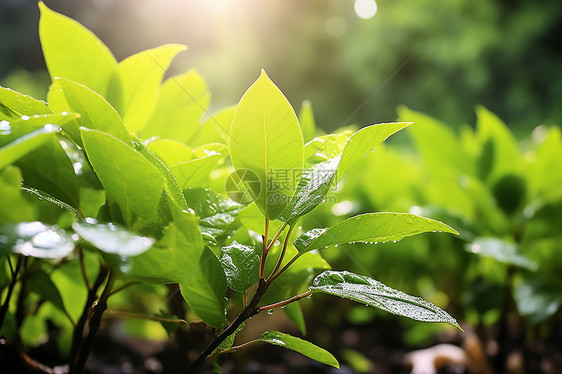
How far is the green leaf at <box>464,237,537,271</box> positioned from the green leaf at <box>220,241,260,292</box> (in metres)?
0.54

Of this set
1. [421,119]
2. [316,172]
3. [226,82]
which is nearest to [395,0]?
[226,82]

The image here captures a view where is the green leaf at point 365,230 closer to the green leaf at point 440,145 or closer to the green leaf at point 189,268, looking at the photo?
the green leaf at point 189,268

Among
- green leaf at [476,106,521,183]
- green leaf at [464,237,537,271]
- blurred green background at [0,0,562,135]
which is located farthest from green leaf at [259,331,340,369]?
blurred green background at [0,0,562,135]

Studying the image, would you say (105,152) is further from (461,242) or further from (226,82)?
(226,82)

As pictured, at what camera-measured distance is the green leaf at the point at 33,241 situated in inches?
12.4

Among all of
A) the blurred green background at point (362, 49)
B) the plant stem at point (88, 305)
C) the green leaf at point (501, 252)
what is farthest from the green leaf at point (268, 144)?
the blurred green background at point (362, 49)

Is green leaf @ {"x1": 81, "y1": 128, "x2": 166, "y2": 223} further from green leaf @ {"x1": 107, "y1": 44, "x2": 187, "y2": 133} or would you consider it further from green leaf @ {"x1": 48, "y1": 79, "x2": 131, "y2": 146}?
green leaf @ {"x1": 107, "y1": 44, "x2": 187, "y2": 133}

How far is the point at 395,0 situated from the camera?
9.72 m

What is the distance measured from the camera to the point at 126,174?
380mm

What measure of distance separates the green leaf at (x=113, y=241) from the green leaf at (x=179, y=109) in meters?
0.46

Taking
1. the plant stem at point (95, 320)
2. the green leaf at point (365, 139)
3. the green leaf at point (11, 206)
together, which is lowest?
the plant stem at point (95, 320)

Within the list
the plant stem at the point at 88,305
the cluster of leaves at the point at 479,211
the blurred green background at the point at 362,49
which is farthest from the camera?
the blurred green background at the point at 362,49

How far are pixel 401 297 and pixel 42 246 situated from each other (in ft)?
1.00

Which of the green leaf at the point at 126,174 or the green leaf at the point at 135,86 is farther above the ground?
the green leaf at the point at 135,86
